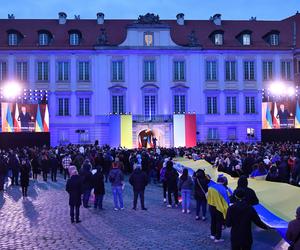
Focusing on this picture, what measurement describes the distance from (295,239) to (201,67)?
142ft

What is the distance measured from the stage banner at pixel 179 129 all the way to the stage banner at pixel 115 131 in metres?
5.10

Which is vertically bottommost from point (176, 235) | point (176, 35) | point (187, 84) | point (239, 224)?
point (176, 235)

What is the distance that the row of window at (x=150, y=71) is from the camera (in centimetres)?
4928

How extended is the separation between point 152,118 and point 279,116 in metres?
11.6

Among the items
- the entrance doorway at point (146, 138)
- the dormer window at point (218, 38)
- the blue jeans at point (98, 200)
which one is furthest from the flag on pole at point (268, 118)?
the blue jeans at point (98, 200)

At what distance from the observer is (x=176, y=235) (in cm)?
1334

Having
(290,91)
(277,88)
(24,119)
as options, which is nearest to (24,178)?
(24,119)

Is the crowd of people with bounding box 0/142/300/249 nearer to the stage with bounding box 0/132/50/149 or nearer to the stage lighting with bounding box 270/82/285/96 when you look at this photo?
the stage with bounding box 0/132/50/149

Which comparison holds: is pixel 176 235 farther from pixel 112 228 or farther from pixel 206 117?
pixel 206 117

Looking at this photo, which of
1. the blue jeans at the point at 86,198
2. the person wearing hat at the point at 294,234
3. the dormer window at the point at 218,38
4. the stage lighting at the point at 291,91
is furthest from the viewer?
the dormer window at the point at 218,38

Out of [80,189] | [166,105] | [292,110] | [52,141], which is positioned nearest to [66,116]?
[52,141]

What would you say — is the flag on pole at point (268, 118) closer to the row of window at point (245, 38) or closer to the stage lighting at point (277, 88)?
the stage lighting at point (277, 88)

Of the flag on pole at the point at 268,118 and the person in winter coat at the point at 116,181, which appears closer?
the person in winter coat at the point at 116,181

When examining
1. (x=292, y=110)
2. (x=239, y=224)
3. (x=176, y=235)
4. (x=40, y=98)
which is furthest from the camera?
(x=40, y=98)
